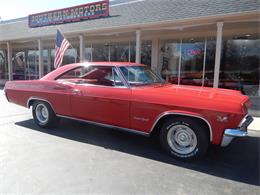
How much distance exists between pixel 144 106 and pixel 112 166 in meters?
1.16

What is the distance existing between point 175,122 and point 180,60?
9.14 m

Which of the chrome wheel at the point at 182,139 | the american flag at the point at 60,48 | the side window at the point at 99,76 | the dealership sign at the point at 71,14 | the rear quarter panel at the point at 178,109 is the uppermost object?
the dealership sign at the point at 71,14

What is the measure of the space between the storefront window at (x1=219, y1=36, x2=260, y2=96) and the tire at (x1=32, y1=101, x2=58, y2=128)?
8902 mm

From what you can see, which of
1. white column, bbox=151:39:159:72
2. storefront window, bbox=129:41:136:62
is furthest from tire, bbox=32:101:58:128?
storefront window, bbox=129:41:136:62

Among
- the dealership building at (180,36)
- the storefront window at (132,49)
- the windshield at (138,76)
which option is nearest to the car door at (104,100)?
the windshield at (138,76)

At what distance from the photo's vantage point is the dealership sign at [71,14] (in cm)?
1079

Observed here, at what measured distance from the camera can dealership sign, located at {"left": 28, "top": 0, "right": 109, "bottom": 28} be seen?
10791 mm

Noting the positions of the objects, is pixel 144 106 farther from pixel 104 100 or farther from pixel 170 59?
pixel 170 59

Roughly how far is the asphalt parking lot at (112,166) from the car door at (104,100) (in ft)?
1.76

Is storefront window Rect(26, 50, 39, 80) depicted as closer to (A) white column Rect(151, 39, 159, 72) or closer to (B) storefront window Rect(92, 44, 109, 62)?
(B) storefront window Rect(92, 44, 109, 62)

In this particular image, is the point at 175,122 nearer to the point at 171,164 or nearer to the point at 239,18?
the point at 171,164

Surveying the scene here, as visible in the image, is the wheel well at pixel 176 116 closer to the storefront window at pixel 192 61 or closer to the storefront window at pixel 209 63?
the storefront window at pixel 209 63

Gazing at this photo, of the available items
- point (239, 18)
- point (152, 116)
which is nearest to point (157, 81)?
point (152, 116)

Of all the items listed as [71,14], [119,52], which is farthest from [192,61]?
[71,14]
